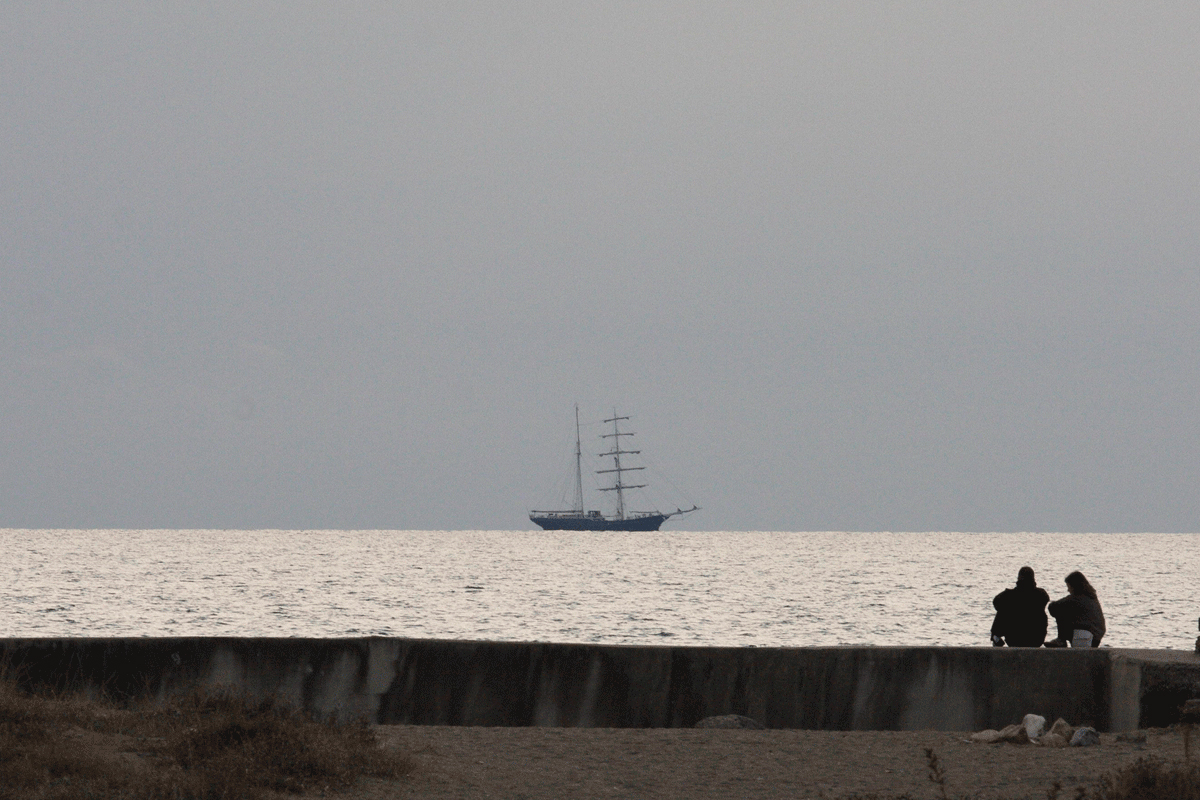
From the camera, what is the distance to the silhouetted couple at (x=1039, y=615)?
1212 centimetres

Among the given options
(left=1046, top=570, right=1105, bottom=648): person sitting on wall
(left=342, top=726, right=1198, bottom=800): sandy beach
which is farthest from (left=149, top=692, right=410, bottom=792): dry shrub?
(left=1046, top=570, right=1105, bottom=648): person sitting on wall

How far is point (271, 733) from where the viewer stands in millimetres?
8391

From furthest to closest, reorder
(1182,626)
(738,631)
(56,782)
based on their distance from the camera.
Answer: (1182,626) → (738,631) → (56,782)

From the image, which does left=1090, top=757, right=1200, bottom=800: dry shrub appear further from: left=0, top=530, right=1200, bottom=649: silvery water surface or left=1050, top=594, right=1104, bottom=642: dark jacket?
left=0, top=530, right=1200, bottom=649: silvery water surface

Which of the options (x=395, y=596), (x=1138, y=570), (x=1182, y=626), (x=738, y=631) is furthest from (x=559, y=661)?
(x=1138, y=570)

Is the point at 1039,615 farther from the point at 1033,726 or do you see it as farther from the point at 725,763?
the point at 725,763

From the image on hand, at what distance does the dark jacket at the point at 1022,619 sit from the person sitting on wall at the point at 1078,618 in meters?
0.13

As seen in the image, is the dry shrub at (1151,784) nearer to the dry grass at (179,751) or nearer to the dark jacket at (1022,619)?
the dry grass at (179,751)

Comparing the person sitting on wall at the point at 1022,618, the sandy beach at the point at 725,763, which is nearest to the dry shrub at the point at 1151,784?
the sandy beach at the point at 725,763

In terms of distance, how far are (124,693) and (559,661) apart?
→ 3359mm

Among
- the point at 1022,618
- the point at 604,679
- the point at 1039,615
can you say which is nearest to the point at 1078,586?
the point at 1039,615

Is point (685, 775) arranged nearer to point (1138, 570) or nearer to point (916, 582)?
point (916, 582)

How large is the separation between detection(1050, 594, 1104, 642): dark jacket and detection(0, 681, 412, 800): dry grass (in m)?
6.45

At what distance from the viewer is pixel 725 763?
29.1 ft
